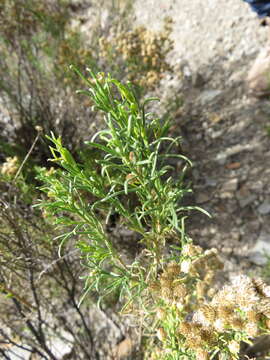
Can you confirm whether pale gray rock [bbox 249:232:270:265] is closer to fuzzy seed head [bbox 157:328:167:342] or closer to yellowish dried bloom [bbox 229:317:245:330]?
fuzzy seed head [bbox 157:328:167:342]

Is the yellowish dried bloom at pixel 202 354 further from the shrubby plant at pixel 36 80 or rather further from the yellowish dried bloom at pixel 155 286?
the shrubby plant at pixel 36 80

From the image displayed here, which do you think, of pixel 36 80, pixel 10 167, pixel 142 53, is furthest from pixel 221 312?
pixel 36 80

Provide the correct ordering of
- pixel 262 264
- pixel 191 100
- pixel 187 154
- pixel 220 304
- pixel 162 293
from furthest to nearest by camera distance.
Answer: pixel 191 100 → pixel 187 154 → pixel 262 264 → pixel 162 293 → pixel 220 304

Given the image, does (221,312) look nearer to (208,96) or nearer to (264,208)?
(264,208)

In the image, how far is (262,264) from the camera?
78.2 inches

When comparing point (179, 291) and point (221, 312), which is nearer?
point (221, 312)

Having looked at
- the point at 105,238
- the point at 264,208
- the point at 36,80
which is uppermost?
the point at 36,80

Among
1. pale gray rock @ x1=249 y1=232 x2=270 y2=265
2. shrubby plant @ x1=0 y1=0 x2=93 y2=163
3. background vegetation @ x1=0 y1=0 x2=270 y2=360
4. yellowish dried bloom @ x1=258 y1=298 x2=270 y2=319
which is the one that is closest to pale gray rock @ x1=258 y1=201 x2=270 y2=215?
pale gray rock @ x1=249 y1=232 x2=270 y2=265

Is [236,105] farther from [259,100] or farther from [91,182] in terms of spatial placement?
[91,182]

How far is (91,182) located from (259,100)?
8.59ft

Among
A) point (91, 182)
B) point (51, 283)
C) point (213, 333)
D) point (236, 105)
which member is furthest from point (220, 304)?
point (236, 105)

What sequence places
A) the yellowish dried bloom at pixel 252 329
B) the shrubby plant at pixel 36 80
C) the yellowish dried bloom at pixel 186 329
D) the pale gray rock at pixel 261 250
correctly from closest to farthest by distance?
the yellowish dried bloom at pixel 252 329 → the yellowish dried bloom at pixel 186 329 → the pale gray rock at pixel 261 250 → the shrubby plant at pixel 36 80

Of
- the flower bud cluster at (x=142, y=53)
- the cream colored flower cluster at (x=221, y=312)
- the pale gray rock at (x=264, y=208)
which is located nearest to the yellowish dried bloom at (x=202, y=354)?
the cream colored flower cluster at (x=221, y=312)

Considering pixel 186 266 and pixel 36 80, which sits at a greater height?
pixel 36 80
